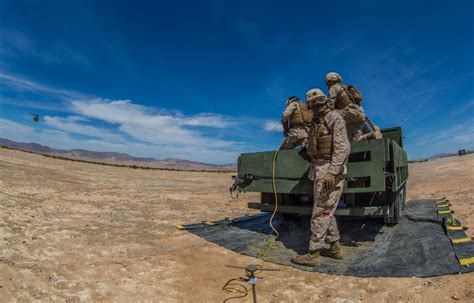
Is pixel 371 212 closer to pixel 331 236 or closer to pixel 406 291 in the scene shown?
pixel 331 236

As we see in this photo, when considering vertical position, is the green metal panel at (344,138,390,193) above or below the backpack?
below

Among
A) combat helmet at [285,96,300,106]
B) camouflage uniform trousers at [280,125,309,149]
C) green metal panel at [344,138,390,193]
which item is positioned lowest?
green metal panel at [344,138,390,193]

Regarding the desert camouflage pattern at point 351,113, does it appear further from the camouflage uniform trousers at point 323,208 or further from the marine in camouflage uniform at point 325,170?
the camouflage uniform trousers at point 323,208

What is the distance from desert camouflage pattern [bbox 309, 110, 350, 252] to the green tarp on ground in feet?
1.20

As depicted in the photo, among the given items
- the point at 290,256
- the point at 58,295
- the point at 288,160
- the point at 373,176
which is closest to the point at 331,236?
the point at 290,256

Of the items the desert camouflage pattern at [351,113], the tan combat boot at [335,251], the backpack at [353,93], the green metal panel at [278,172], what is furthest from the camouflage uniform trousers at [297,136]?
the tan combat boot at [335,251]

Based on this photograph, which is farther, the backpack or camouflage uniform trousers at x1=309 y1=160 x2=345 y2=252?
the backpack

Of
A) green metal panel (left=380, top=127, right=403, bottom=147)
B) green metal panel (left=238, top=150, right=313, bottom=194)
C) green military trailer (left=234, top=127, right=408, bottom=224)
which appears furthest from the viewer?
green metal panel (left=380, top=127, right=403, bottom=147)

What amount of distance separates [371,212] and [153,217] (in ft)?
16.1

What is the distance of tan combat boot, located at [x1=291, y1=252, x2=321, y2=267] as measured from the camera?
13.0ft

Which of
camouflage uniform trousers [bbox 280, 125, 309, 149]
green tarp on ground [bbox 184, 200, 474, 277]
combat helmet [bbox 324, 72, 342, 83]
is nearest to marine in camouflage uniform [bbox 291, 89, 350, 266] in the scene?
green tarp on ground [bbox 184, 200, 474, 277]

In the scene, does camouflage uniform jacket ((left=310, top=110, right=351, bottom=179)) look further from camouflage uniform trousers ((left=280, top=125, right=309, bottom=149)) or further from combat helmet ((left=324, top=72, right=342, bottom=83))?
combat helmet ((left=324, top=72, right=342, bottom=83))

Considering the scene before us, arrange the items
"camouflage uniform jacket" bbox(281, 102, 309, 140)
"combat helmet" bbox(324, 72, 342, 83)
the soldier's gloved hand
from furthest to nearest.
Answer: "camouflage uniform jacket" bbox(281, 102, 309, 140) < "combat helmet" bbox(324, 72, 342, 83) < the soldier's gloved hand

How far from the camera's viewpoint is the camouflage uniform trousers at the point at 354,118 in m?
5.02
